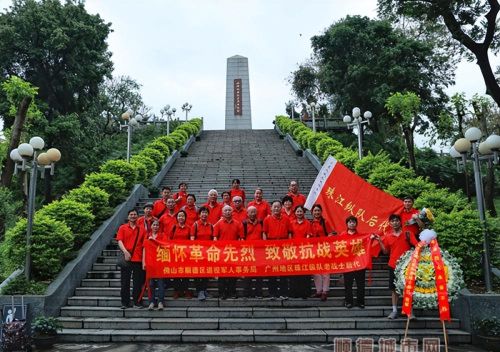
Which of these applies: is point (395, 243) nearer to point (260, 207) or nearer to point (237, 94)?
point (260, 207)

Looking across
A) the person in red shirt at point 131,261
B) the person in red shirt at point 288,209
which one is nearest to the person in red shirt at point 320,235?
the person in red shirt at point 288,209

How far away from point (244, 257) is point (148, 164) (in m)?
8.30

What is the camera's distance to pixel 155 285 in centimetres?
732

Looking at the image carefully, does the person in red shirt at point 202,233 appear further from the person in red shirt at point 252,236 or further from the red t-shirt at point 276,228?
the red t-shirt at point 276,228

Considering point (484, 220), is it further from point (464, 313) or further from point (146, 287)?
point (146, 287)

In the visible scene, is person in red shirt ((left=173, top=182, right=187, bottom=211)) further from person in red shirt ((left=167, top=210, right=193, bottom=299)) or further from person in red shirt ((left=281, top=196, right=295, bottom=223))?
person in red shirt ((left=281, top=196, right=295, bottom=223))

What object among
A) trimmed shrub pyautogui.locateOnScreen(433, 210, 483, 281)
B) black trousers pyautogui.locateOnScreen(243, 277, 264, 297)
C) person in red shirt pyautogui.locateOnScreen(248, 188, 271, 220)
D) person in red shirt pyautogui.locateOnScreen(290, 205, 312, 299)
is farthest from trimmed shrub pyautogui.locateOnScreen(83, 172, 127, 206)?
trimmed shrub pyautogui.locateOnScreen(433, 210, 483, 281)

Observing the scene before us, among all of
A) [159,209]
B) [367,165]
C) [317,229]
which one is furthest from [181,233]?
[367,165]

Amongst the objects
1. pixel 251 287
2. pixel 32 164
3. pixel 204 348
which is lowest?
pixel 204 348

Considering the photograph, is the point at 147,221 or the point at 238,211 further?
the point at 238,211

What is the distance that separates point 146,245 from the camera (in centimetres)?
714

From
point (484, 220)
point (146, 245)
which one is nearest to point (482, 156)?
point (484, 220)

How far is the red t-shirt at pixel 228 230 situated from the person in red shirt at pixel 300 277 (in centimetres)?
97

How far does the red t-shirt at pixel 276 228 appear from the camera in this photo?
7430 millimetres
